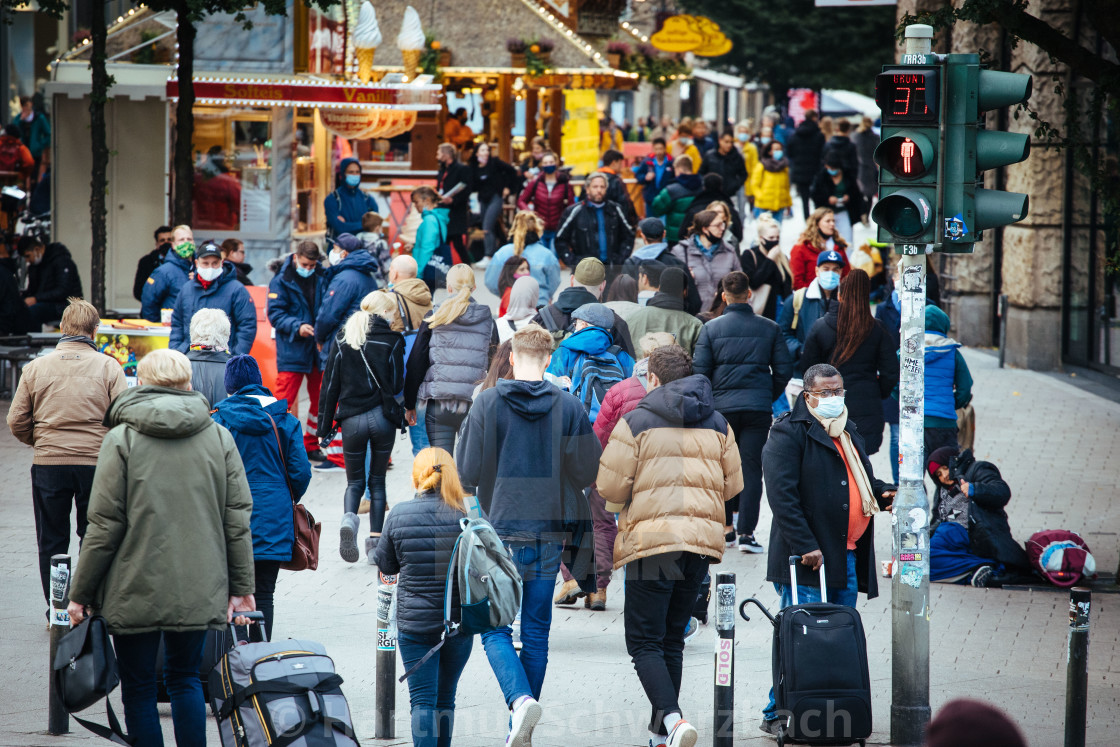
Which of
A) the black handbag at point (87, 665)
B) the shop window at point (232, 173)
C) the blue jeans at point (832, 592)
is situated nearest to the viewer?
the black handbag at point (87, 665)

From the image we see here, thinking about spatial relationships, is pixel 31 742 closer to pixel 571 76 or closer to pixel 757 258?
pixel 757 258

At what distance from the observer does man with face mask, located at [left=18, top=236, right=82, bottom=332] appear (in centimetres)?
1551

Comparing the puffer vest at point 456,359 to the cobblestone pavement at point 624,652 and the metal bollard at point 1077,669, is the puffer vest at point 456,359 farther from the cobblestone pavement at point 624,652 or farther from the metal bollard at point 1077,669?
the metal bollard at point 1077,669

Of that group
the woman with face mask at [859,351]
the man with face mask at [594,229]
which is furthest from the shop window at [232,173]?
the woman with face mask at [859,351]

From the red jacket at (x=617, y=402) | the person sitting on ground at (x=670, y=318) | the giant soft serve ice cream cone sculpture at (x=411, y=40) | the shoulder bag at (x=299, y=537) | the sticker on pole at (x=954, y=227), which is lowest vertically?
the shoulder bag at (x=299, y=537)

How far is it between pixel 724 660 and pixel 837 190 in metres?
18.7

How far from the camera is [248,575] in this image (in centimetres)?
582

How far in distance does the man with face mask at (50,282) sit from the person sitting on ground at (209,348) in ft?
23.5

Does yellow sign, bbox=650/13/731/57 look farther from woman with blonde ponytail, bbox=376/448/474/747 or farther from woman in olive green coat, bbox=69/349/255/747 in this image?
woman in olive green coat, bbox=69/349/255/747

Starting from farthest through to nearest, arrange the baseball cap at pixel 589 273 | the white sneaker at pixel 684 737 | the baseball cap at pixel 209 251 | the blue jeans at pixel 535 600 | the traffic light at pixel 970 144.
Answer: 1. the baseball cap at pixel 209 251
2. the baseball cap at pixel 589 273
3. the blue jeans at pixel 535 600
4. the traffic light at pixel 970 144
5. the white sneaker at pixel 684 737

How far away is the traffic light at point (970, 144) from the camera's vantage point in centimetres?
639

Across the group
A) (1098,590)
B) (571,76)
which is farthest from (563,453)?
(571,76)

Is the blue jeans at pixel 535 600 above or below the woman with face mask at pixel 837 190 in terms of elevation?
below

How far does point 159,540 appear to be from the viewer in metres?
5.56
